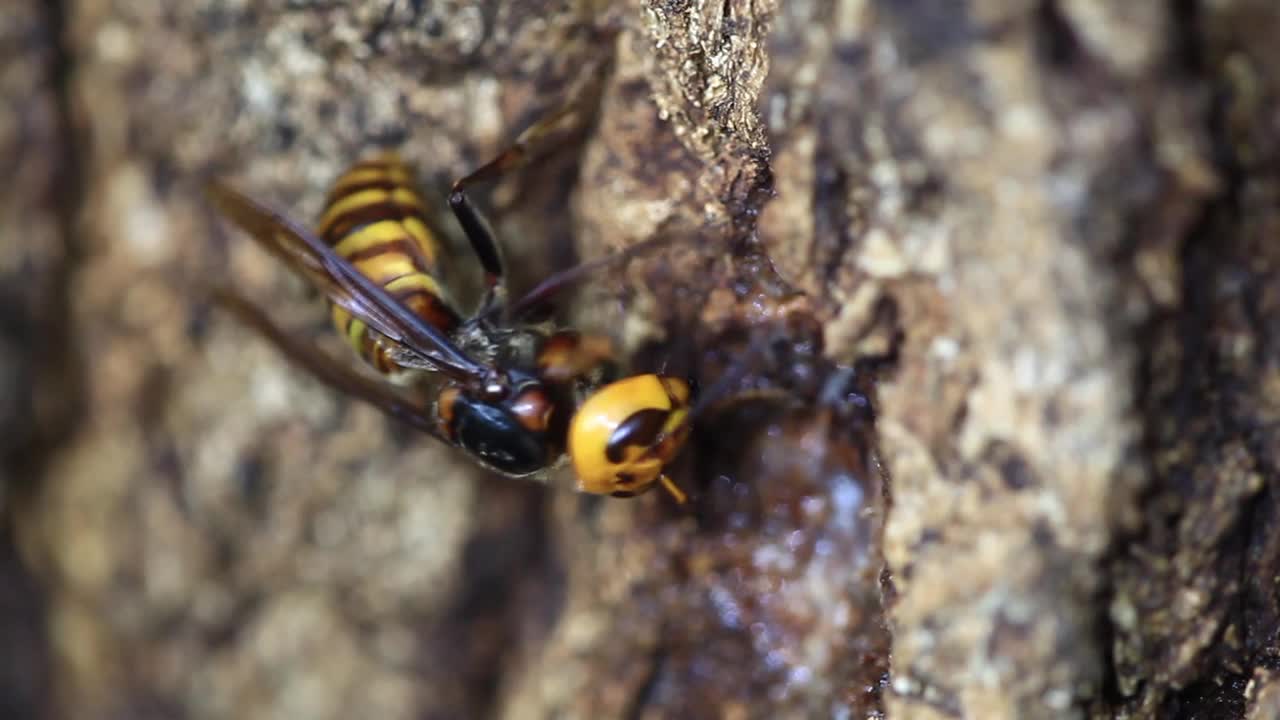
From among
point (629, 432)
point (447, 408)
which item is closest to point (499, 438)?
point (447, 408)

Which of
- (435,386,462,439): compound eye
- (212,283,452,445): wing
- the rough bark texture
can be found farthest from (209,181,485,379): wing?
the rough bark texture

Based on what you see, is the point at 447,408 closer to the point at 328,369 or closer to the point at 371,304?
the point at 371,304

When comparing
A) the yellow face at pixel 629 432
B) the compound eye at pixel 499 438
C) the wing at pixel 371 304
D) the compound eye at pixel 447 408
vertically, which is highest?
the wing at pixel 371 304

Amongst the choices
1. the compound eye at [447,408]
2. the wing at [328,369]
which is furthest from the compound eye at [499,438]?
the wing at [328,369]

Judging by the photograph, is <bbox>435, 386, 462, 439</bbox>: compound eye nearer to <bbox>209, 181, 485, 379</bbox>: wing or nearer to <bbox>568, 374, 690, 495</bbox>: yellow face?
<bbox>209, 181, 485, 379</bbox>: wing

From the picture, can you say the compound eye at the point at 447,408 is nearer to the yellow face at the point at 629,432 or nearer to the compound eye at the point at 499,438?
the compound eye at the point at 499,438

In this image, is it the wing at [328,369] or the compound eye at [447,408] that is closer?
the compound eye at [447,408]

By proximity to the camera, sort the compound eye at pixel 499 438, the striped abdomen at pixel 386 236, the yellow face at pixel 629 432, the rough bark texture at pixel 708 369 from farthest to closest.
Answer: the striped abdomen at pixel 386 236 < the compound eye at pixel 499 438 < the yellow face at pixel 629 432 < the rough bark texture at pixel 708 369

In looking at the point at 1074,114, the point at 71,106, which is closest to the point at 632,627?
the point at 1074,114
